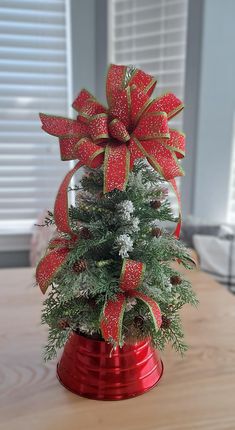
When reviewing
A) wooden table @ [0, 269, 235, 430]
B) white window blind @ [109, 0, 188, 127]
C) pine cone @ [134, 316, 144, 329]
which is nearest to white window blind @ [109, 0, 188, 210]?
white window blind @ [109, 0, 188, 127]

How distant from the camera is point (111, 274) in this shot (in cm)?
50

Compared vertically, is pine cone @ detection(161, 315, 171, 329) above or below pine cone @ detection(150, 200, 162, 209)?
below

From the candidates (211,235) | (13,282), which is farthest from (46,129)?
(211,235)

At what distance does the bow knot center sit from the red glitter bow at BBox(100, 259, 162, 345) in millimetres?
164

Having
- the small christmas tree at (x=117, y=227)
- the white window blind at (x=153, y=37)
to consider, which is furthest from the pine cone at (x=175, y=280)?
the white window blind at (x=153, y=37)

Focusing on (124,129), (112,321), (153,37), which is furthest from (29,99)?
(112,321)

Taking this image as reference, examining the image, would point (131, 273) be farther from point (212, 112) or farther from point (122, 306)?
point (212, 112)

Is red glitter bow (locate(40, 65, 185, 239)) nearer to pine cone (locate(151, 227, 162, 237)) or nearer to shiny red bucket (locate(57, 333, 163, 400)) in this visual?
pine cone (locate(151, 227, 162, 237))

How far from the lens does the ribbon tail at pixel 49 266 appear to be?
50 centimetres

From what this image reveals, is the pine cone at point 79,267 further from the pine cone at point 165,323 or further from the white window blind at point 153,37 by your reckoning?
the white window blind at point 153,37

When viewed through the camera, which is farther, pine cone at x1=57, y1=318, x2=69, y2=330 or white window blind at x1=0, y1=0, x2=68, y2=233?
white window blind at x1=0, y1=0, x2=68, y2=233

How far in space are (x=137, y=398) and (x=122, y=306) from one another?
0.16 m

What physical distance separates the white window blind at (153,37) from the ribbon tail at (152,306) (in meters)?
1.48

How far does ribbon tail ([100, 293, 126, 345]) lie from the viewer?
46cm
